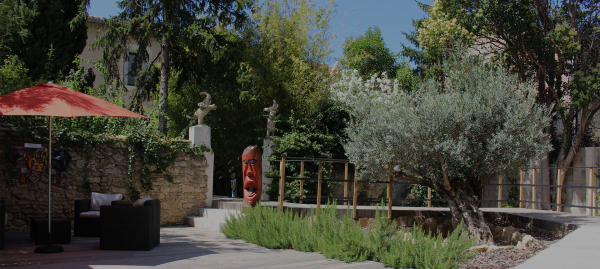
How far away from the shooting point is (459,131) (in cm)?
717

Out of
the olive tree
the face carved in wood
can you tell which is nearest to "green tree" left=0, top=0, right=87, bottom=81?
the face carved in wood

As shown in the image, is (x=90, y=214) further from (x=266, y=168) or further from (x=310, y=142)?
(x=310, y=142)

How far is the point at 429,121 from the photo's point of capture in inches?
276

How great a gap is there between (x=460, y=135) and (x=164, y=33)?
871 cm

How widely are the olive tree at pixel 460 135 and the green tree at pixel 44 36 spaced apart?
9.11 m

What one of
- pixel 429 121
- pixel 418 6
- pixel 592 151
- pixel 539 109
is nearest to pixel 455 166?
pixel 429 121

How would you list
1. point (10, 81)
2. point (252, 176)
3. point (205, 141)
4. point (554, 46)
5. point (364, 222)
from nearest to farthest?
point (252, 176), point (364, 222), point (10, 81), point (205, 141), point (554, 46)

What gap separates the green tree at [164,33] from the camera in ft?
39.7

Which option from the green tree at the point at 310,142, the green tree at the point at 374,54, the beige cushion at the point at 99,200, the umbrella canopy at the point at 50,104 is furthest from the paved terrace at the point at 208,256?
the green tree at the point at 374,54

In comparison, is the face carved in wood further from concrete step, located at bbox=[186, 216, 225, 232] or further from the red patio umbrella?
the red patio umbrella

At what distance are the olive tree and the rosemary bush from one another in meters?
1.69

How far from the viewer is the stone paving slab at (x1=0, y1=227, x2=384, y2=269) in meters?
4.90

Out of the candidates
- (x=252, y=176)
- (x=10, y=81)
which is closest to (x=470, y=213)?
(x=252, y=176)

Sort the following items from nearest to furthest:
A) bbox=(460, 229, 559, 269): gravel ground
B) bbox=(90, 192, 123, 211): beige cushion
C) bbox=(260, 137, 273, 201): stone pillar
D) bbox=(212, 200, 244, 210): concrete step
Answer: bbox=(460, 229, 559, 269): gravel ground, bbox=(90, 192, 123, 211): beige cushion, bbox=(212, 200, 244, 210): concrete step, bbox=(260, 137, 273, 201): stone pillar
